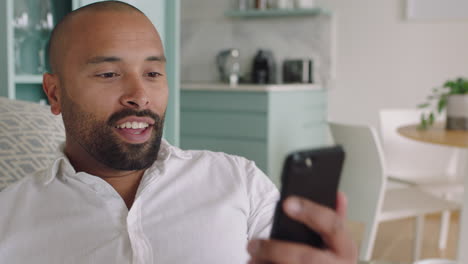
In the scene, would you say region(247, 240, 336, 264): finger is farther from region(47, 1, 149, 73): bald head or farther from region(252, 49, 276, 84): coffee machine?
region(252, 49, 276, 84): coffee machine

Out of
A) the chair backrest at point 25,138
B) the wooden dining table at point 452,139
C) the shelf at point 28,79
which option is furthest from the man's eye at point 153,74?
the wooden dining table at point 452,139

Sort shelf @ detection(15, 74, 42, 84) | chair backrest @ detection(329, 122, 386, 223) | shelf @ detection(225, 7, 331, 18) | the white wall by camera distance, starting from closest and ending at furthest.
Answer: shelf @ detection(15, 74, 42, 84), chair backrest @ detection(329, 122, 386, 223), the white wall, shelf @ detection(225, 7, 331, 18)

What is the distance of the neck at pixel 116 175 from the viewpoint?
97 cm

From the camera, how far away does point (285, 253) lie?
1.66 ft

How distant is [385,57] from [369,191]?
1.68 metres

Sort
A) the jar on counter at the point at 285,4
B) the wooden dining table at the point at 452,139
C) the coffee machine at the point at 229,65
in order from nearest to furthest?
the wooden dining table at the point at 452,139 → the jar on counter at the point at 285,4 → the coffee machine at the point at 229,65

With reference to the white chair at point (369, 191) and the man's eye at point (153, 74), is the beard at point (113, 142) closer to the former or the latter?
the man's eye at point (153, 74)

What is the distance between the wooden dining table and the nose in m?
1.60

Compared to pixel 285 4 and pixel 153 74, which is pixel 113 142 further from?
pixel 285 4

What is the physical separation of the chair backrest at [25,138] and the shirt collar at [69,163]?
148 mm

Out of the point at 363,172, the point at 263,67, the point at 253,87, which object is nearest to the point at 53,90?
the point at 363,172

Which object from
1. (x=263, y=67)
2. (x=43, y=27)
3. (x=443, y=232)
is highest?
(x=43, y=27)

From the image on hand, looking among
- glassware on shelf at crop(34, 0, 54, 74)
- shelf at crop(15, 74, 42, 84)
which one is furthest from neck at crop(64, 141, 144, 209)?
glassware on shelf at crop(34, 0, 54, 74)

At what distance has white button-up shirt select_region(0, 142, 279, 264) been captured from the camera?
0.86m
